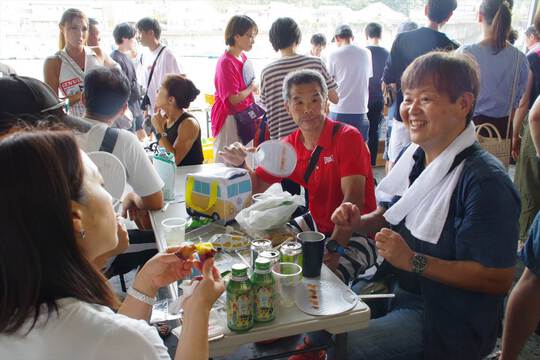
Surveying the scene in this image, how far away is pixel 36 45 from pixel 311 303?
13.6ft

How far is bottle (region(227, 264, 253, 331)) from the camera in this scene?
983mm

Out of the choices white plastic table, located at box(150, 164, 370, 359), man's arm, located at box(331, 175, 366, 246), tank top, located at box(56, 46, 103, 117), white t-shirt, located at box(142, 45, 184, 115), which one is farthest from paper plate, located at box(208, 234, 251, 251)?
white t-shirt, located at box(142, 45, 184, 115)

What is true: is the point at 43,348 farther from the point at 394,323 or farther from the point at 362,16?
the point at 362,16

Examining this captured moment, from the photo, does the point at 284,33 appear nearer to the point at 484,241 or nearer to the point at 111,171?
the point at 111,171

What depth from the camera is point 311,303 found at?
112 cm

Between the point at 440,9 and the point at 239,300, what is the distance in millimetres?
2589

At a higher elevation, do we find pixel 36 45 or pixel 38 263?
pixel 36 45

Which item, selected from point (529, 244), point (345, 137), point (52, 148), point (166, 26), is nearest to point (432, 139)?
point (345, 137)

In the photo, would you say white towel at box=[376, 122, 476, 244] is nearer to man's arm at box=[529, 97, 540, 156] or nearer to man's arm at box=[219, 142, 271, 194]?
man's arm at box=[219, 142, 271, 194]

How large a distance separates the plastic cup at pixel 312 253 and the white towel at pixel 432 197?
12.1 inches

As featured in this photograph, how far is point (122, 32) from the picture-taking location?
404 cm

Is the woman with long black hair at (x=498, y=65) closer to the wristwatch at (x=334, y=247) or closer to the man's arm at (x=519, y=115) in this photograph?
the man's arm at (x=519, y=115)

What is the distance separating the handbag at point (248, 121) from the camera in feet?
10.6

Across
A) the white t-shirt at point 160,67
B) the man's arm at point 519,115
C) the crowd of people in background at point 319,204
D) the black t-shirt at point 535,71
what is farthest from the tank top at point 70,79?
the black t-shirt at point 535,71
